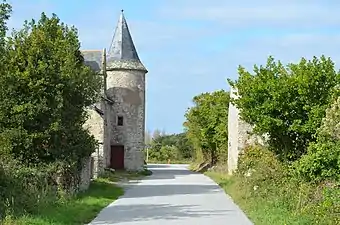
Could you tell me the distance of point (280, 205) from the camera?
60.5ft

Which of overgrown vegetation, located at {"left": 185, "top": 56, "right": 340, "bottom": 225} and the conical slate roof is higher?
the conical slate roof

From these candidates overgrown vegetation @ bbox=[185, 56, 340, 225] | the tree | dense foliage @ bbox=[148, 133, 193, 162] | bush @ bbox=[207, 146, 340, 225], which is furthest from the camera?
dense foliage @ bbox=[148, 133, 193, 162]

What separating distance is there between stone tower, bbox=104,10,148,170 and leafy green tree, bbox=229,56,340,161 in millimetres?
28961

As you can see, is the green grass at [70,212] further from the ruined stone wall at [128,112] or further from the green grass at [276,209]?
the ruined stone wall at [128,112]

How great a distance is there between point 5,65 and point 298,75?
11.1 meters

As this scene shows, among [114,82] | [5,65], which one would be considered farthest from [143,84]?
[5,65]

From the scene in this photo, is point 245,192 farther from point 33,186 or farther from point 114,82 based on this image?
point 114,82

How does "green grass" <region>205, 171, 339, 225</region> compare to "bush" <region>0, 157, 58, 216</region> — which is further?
"bush" <region>0, 157, 58, 216</region>

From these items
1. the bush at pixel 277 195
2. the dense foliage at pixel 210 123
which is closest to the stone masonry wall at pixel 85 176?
the bush at pixel 277 195

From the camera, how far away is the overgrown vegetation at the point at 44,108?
23.5 metres

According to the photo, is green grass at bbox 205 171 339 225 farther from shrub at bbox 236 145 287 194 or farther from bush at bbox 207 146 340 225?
shrub at bbox 236 145 287 194

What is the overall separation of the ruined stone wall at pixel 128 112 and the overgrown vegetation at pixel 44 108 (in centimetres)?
2654

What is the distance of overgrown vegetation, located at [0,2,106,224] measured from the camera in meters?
23.5

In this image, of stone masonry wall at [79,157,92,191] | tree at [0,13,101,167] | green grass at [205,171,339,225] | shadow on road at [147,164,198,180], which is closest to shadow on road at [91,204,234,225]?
green grass at [205,171,339,225]
